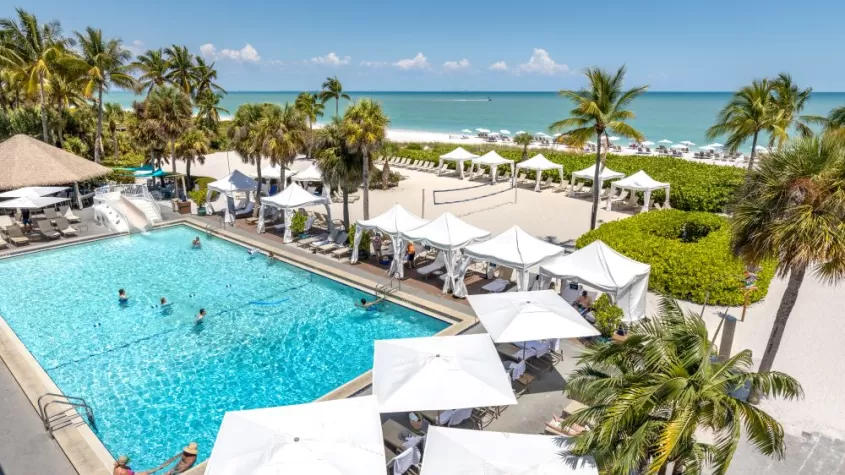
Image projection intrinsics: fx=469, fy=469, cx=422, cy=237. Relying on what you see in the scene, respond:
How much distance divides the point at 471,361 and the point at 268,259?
13756 millimetres

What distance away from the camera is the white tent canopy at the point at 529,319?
34.9 feet

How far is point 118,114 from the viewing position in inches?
1945

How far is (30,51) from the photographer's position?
29.8 m

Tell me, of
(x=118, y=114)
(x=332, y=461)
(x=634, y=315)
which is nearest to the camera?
(x=332, y=461)

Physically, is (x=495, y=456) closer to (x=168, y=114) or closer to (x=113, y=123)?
(x=168, y=114)

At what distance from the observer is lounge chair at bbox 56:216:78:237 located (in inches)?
894

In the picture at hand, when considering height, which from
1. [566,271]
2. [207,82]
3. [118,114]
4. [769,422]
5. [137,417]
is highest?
[207,82]

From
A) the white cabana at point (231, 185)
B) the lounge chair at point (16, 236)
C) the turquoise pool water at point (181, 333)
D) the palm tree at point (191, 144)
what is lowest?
the turquoise pool water at point (181, 333)

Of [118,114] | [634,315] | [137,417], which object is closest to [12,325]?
[137,417]

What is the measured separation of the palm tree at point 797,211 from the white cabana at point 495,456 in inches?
207

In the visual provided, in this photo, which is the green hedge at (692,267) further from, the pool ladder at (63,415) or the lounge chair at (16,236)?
the lounge chair at (16,236)

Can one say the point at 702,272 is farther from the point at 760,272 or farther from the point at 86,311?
the point at 86,311

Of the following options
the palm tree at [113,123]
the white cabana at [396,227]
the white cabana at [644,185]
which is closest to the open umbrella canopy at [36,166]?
the white cabana at [396,227]

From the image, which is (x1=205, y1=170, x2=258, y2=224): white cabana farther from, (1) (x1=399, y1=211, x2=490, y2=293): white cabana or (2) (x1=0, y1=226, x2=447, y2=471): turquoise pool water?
(1) (x1=399, y1=211, x2=490, y2=293): white cabana
